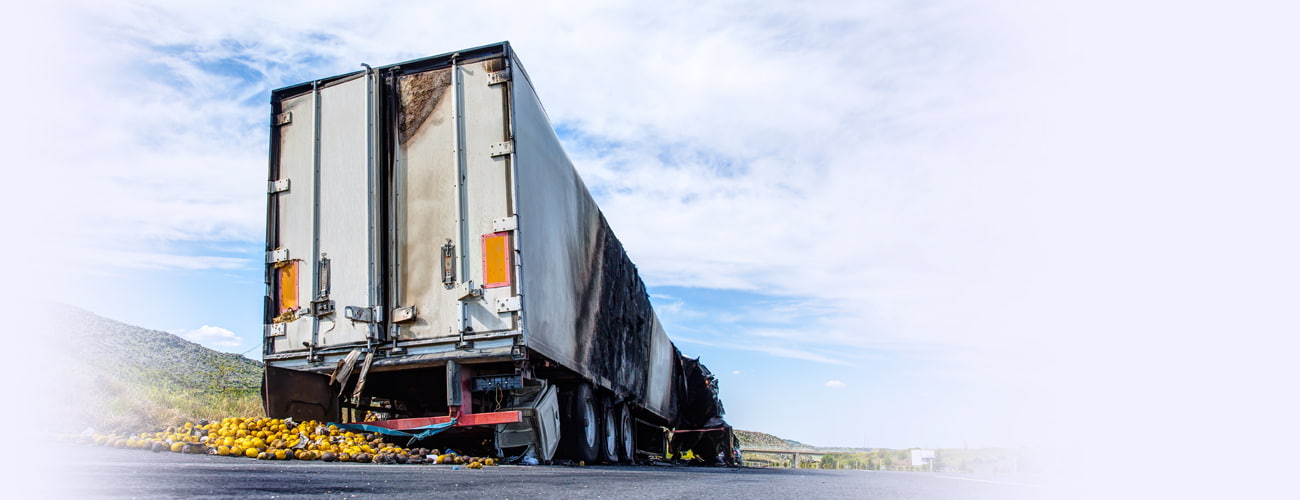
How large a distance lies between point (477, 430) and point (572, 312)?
173 centimetres

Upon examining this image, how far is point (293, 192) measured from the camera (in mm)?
8211

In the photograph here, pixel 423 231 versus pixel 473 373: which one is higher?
pixel 423 231

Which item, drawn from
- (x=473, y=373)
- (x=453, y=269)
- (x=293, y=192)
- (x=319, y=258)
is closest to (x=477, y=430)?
(x=473, y=373)

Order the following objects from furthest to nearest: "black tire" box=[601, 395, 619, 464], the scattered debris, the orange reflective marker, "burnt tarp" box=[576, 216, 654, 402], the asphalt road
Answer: "burnt tarp" box=[576, 216, 654, 402] → "black tire" box=[601, 395, 619, 464] → the orange reflective marker → the scattered debris → the asphalt road

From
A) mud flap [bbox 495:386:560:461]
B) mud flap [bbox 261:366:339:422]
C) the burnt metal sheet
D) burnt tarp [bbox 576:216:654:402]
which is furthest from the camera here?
burnt tarp [bbox 576:216:654:402]

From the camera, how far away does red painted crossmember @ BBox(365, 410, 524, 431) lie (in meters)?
7.20

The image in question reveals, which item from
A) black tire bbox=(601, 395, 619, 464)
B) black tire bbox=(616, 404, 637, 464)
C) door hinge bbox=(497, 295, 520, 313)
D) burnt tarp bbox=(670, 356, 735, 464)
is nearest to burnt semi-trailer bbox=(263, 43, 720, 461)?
door hinge bbox=(497, 295, 520, 313)

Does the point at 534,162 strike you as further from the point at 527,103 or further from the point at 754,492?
the point at 754,492

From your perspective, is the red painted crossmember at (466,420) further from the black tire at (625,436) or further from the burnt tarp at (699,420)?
the burnt tarp at (699,420)

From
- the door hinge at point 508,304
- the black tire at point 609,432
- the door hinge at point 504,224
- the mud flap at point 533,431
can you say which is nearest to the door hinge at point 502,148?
the door hinge at point 504,224

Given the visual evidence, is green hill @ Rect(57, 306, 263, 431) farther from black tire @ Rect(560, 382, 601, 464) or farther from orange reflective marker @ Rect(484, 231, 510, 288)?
black tire @ Rect(560, 382, 601, 464)

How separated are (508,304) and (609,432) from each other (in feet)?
10.8

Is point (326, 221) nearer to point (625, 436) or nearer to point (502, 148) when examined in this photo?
point (502, 148)

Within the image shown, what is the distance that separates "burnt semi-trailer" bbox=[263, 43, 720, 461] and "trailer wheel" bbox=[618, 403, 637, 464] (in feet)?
6.11
